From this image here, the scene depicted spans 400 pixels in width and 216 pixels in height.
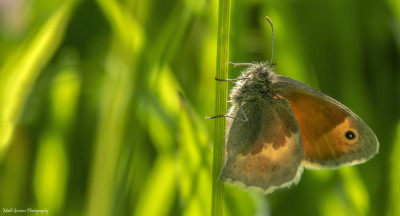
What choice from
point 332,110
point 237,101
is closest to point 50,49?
point 237,101

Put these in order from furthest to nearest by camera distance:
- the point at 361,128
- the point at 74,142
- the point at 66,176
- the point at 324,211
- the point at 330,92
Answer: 1. the point at 330,92
2. the point at 74,142
3. the point at 66,176
4. the point at 324,211
5. the point at 361,128

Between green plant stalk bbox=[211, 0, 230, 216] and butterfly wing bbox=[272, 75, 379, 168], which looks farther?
butterfly wing bbox=[272, 75, 379, 168]

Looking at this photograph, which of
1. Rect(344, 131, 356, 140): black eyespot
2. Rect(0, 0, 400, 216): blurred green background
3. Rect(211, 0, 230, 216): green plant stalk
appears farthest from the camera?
Rect(344, 131, 356, 140): black eyespot

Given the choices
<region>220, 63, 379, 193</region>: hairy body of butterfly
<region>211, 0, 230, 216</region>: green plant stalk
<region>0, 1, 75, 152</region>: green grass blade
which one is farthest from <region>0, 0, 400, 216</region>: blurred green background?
<region>211, 0, 230, 216</region>: green plant stalk

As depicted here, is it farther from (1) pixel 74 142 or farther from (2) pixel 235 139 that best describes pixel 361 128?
(1) pixel 74 142

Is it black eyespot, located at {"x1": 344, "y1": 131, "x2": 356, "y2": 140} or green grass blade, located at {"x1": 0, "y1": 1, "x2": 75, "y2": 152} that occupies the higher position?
green grass blade, located at {"x1": 0, "y1": 1, "x2": 75, "y2": 152}

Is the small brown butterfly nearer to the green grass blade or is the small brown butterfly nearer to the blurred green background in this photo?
the blurred green background

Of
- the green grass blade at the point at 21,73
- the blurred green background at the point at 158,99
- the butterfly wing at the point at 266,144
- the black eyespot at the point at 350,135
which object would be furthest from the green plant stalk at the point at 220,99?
the green grass blade at the point at 21,73
